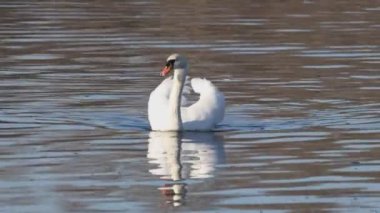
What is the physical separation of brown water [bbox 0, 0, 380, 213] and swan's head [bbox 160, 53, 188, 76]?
2.23 feet

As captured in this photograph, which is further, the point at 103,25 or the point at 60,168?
the point at 103,25

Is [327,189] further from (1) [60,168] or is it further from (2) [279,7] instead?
(2) [279,7]

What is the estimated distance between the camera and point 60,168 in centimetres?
1287

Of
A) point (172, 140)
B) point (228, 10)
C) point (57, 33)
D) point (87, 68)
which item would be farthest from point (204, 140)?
point (228, 10)

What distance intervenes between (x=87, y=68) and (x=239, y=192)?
9.01 meters

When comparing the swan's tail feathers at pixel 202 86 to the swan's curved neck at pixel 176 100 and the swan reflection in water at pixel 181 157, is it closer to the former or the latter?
the swan's curved neck at pixel 176 100

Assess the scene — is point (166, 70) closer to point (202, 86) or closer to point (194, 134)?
point (194, 134)

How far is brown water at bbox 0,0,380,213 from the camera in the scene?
11602 mm

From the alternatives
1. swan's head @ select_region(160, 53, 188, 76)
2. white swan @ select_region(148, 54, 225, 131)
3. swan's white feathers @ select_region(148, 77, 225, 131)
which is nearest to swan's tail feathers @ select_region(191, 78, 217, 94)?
swan's white feathers @ select_region(148, 77, 225, 131)

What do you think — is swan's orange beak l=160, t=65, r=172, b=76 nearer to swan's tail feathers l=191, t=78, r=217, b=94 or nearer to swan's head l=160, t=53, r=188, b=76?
swan's head l=160, t=53, r=188, b=76

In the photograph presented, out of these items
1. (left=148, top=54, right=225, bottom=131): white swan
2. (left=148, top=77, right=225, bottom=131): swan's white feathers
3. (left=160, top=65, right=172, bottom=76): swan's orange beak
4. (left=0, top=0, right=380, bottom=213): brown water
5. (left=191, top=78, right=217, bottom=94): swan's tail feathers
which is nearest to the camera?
(left=0, top=0, right=380, bottom=213): brown water

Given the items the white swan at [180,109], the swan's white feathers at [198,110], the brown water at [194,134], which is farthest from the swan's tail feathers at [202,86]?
the brown water at [194,134]

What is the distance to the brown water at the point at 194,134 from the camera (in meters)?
11.6

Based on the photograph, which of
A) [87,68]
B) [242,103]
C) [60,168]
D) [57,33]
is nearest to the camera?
[60,168]
